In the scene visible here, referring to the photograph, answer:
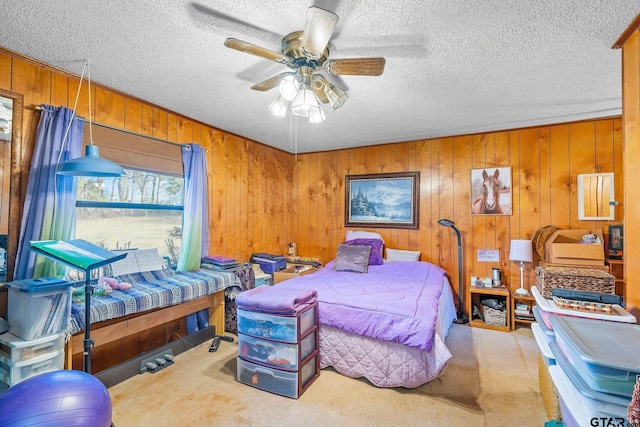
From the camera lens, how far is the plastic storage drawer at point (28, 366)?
5.56 feet

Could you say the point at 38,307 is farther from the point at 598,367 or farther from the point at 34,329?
the point at 598,367

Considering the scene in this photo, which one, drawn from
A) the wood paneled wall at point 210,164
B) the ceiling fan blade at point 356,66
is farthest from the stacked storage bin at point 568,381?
the wood paneled wall at point 210,164

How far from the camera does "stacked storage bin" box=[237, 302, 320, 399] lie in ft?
6.92

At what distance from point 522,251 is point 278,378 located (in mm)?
2890

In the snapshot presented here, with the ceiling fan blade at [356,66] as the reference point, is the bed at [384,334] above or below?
below

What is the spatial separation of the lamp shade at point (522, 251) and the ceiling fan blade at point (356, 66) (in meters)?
2.72

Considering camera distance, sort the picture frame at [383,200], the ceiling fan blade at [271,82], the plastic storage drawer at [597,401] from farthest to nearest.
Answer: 1. the picture frame at [383,200]
2. the ceiling fan blade at [271,82]
3. the plastic storage drawer at [597,401]

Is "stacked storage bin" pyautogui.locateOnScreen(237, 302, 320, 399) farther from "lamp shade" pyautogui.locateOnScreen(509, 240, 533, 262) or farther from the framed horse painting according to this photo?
the framed horse painting

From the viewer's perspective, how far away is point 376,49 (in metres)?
1.91

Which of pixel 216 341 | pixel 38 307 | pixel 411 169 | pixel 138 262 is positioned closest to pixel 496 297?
pixel 411 169

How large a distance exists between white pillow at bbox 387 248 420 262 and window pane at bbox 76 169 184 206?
2.76 m

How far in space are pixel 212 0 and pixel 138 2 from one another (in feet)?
1.25

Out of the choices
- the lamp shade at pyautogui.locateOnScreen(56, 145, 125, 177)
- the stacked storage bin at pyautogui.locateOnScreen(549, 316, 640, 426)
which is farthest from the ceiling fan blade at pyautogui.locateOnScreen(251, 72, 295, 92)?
the stacked storage bin at pyautogui.locateOnScreen(549, 316, 640, 426)

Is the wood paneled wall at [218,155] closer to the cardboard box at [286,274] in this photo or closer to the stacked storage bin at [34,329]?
the cardboard box at [286,274]
